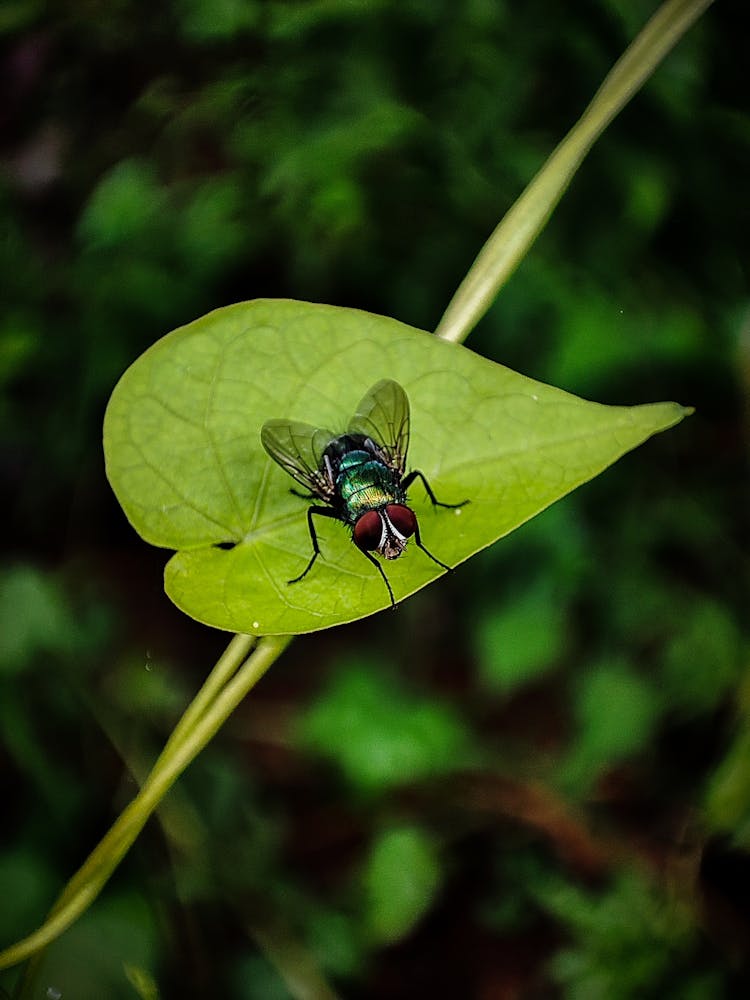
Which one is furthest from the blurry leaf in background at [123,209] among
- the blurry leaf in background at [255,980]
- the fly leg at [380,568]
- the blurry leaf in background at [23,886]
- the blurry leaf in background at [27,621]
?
the blurry leaf in background at [255,980]

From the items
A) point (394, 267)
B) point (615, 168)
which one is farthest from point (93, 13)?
point (615, 168)

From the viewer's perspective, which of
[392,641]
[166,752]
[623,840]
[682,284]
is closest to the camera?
[166,752]

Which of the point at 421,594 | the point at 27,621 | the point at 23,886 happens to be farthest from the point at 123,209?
the point at 23,886

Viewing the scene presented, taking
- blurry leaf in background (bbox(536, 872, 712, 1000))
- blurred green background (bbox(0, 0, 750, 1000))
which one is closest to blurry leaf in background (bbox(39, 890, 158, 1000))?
blurred green background (bbox(0, 0, 750, 1000))

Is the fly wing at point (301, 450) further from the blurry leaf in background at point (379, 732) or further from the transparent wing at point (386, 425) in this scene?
the blurry leaf in background at point (379, 732)

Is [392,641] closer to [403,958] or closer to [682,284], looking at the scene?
[403,958]
